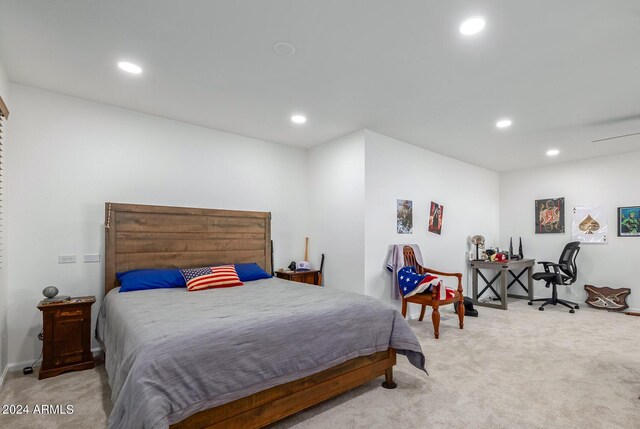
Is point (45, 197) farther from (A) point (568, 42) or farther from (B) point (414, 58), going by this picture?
(A) point (568, 42)

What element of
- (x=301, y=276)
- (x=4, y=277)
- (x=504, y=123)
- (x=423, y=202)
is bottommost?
(x=301, y=276)

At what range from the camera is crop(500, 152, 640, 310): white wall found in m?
5.59

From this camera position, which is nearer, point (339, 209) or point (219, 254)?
point (219, 254)

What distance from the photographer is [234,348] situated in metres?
1.88

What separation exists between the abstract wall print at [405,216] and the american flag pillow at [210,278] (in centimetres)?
256

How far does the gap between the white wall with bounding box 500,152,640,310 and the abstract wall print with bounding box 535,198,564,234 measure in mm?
86

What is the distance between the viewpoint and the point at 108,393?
2.58 m

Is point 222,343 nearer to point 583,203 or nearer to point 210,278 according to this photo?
point 210,278

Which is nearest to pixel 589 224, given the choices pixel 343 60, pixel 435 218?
pixel 435 218

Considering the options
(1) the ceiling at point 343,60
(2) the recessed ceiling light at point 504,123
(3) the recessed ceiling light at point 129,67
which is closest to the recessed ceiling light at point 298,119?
(1) the ceiling at point 343,60

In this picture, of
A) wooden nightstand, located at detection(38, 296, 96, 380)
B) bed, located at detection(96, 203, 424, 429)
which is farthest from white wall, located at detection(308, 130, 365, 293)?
wooden nightstand, located at detection(38, 296, 96, 380)

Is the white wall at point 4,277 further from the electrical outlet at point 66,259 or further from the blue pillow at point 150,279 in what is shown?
the blue pillow at point 150,279

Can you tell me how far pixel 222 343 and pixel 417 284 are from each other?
288 centimetres

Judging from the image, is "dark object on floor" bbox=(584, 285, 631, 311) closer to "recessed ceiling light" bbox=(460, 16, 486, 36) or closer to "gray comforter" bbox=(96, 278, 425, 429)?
"gray comforter" bbox=(96, 278, 425, 429)
